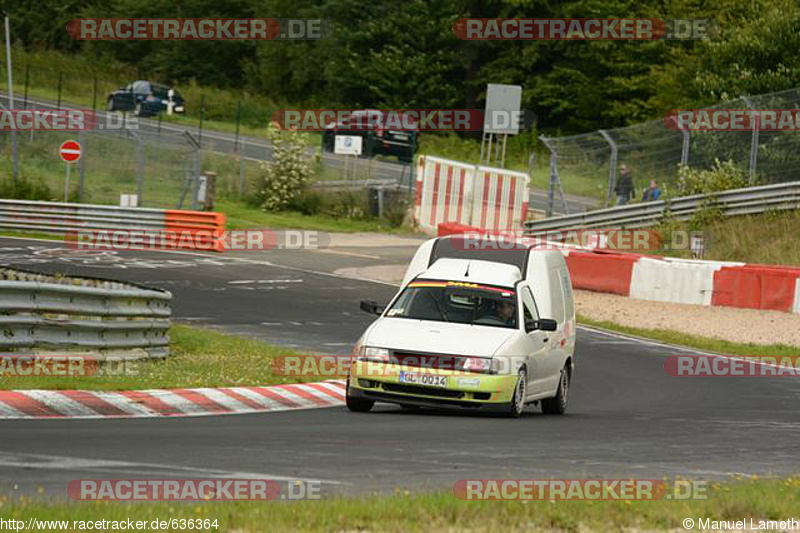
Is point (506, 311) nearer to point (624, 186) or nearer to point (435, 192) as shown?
point (624, 186)

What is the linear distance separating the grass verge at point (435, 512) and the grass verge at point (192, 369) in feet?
18.5

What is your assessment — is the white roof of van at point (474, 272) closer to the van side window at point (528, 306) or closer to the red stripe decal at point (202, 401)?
the van side window at point (528, 306)

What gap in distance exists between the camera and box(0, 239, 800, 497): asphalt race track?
9.18m

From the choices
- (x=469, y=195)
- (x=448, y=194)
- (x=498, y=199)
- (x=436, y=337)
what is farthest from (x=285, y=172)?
(x=436, y=337)

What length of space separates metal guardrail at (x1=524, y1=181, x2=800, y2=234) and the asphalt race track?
38.9 feet

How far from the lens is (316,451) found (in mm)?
10195

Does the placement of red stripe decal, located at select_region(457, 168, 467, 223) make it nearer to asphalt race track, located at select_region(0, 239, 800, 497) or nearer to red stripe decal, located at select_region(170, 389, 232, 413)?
asphalt race track, located at select_region(0, 239, 800, 497)

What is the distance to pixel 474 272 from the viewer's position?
15.1m

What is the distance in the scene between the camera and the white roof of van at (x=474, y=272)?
14953 mm

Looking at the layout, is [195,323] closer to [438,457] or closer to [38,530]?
[438,457]

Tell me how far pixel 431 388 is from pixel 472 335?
84cm

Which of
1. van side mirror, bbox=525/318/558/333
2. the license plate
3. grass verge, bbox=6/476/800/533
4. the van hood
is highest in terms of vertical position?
van side mirror, bbox=525/318/558/333

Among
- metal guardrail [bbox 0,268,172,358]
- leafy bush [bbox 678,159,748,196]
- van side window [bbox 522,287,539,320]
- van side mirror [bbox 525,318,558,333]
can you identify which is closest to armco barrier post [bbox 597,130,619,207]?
leafy bush [bbox 678,159,748,196]

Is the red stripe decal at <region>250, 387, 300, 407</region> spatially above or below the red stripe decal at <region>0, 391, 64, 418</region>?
below
